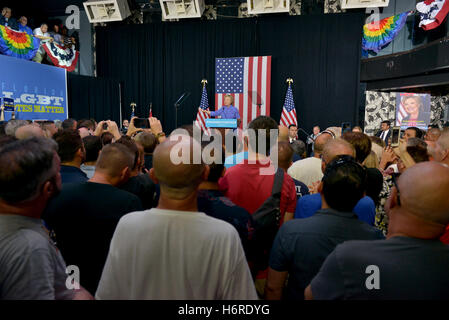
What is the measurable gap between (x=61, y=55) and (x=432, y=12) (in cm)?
915

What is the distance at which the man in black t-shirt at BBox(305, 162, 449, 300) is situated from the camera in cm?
90


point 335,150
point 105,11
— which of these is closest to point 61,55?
point 105,11

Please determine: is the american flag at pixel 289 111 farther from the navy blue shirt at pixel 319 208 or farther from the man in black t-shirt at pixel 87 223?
the man in black t-shirt at pixel 87 223

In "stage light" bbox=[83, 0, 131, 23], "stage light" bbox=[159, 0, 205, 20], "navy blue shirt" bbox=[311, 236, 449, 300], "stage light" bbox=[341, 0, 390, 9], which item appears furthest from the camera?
"stage light" bbox=[83, 0, 131, 23]

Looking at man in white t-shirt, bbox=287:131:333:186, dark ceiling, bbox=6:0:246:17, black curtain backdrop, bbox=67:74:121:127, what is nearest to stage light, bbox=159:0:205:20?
dark ceiling, bbox=6:0:246:17

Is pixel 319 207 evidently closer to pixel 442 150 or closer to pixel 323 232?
pixel 323 232

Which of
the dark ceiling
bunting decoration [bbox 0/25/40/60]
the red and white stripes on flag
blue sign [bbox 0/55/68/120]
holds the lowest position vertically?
the red and white stripes on flag

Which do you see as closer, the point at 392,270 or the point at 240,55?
the point at 392,270

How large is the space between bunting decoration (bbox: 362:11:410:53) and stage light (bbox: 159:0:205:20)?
15.0ft

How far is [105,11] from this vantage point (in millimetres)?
9391

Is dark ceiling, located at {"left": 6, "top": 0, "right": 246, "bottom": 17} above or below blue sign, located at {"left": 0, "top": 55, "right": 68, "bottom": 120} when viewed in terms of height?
above

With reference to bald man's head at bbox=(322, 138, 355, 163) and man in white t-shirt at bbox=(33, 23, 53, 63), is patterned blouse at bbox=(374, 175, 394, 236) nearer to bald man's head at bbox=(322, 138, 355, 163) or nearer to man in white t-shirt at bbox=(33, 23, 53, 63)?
bald man's head at bbox=(322, 138, 355, 163)

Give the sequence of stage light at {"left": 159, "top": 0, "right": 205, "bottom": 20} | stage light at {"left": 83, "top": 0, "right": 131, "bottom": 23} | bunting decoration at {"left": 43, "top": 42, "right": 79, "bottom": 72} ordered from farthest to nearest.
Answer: stage light at {"left": 83, "top": 0, "right": 131, "bottom": 23}
stage light at {"left": 159, "top": 0, "right": 205, "bottom": 20}
bunting decoration at {"left": 43, "top": 42, "right": 79, "bottom": 72}
